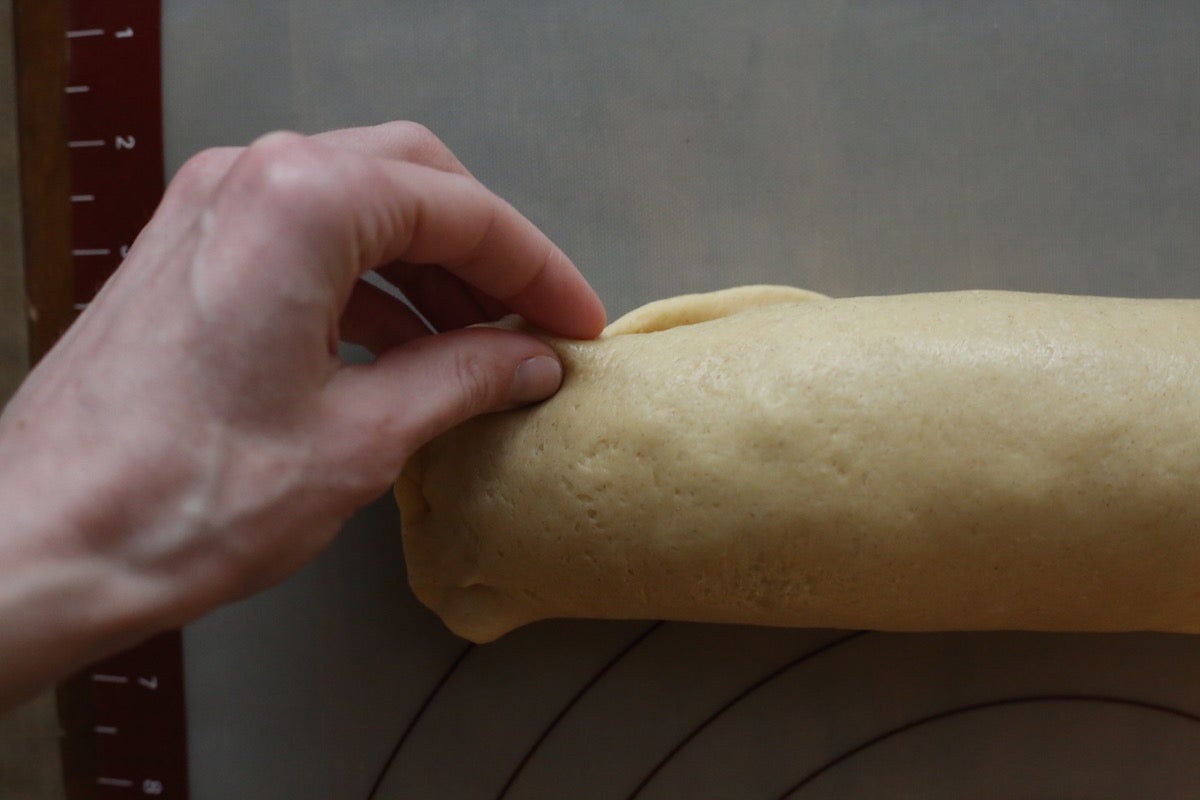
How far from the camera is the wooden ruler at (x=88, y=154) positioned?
128 centimetres

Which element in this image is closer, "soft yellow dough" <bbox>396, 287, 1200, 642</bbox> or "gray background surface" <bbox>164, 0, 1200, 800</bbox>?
"soft yellow dough" <bbox>396, 287, 1200, 642</bbox>

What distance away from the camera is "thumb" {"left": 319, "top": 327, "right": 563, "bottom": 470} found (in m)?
0.80

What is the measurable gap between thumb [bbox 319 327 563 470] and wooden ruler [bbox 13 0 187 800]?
0.70 meters

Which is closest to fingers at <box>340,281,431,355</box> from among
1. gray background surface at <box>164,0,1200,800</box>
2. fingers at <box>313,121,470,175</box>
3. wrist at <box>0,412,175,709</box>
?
fingers at <box>313,121,470,175</box>

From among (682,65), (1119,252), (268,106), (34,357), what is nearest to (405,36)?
(268,106)

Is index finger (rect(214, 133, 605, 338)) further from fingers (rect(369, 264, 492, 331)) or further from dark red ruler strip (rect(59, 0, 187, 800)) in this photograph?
dark red ruler strip (rect(59, 0, 187, 800))

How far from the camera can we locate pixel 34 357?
1317mm

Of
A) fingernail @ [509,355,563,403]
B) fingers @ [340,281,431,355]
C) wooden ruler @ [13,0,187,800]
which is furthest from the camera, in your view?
wooden ruler @ [13,0,187,800]

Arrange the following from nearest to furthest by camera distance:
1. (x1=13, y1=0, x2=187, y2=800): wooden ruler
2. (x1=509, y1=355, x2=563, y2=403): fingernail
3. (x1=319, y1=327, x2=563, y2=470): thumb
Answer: (x1=319, y1=327, x2=563, y2=470): thumb
(x1=509, y1=355, x2=563, y2=403): fingernail
(x1=13, y1=0, x2=187, y2=800): wooden ruler

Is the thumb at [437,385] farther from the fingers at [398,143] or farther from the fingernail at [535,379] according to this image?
the fingers at [398,143]

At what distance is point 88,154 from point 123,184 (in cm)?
7

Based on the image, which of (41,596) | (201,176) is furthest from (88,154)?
(41,596)

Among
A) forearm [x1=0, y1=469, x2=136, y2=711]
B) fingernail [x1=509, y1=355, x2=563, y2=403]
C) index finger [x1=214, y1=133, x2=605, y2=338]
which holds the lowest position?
forearm [x1=0, y1=469, x2=136, y2=711]

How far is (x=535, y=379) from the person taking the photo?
932 millimetres
